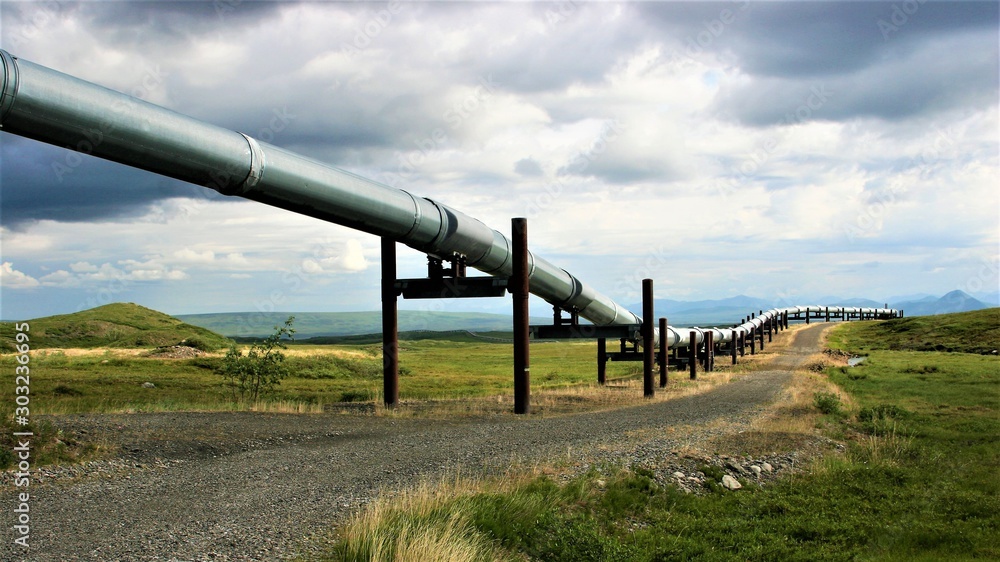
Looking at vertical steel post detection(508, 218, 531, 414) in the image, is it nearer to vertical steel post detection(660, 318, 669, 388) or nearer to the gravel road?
the gravel road

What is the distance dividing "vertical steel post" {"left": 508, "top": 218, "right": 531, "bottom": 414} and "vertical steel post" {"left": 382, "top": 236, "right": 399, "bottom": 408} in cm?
337

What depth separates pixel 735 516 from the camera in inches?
465

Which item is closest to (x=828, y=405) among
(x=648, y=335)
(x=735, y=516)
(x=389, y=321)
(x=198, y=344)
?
(x=648, y=335)

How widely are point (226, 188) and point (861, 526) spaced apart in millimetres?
11497

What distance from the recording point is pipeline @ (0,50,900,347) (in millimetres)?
10164

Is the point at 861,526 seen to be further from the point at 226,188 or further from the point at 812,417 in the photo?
the point at 226,188

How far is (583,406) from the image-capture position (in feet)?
77.7

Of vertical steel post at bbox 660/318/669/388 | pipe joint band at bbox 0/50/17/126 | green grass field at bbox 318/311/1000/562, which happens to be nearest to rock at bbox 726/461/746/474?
green grass field at bbox 318/311/1000/562

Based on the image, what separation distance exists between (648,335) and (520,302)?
30.3 feet

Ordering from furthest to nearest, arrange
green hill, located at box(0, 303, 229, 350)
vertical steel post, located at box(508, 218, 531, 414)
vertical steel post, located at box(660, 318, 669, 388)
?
1. green hill, located at box(0, 303, 229, 350)
2. vertical steel post, located at box(660, 318, 669, 388)
3. vertical steel post, located at box(508, 218, 531, 414)

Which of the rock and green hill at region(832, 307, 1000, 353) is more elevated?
green hill at region(832, 307, 1000, 353)

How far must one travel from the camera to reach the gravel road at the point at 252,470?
8133 millimetres

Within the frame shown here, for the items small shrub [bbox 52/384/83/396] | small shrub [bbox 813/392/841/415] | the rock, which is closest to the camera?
the rock

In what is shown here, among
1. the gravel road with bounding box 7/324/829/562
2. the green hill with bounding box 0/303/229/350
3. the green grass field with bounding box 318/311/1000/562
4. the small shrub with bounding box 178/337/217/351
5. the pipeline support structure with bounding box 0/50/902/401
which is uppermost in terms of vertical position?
the pipeline support structure with bounding box 0/50/902/401
